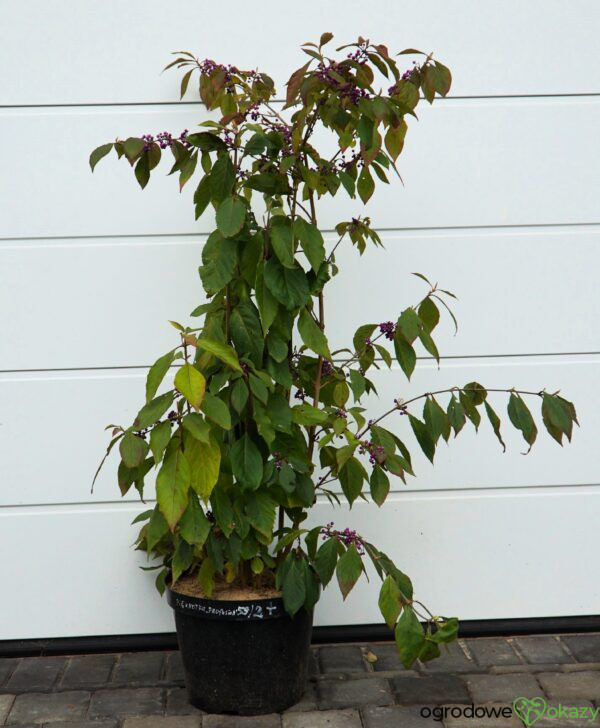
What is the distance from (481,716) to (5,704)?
1.25 meters

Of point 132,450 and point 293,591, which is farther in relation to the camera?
point 293,591

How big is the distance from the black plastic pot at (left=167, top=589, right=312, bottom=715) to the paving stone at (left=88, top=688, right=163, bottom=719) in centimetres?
13

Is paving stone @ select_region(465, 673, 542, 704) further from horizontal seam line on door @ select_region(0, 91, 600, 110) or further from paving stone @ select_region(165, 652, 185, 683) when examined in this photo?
horizontal seam line on door @ select_region(0, 91, 600, 110)

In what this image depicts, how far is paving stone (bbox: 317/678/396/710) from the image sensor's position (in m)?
2.62

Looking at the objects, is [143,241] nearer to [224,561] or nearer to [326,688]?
[224,561]

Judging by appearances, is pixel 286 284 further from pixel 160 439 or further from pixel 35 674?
pixel 35 674

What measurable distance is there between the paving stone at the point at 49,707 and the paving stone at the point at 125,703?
3cm

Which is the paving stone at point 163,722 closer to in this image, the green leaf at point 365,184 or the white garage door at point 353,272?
the white garage door at point 353,272

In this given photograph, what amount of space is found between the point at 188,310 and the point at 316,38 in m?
0.87

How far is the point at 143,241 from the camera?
291 cm

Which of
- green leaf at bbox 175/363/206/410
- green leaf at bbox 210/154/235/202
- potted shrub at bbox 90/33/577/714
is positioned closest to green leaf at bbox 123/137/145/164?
potted shrub at bbox 90/33/577/714

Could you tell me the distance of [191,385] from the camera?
2027 millimetres

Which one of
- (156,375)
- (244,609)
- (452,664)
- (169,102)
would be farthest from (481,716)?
(169,102)

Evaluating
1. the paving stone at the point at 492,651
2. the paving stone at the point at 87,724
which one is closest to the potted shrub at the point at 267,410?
the paving stone at the point at 87,724
